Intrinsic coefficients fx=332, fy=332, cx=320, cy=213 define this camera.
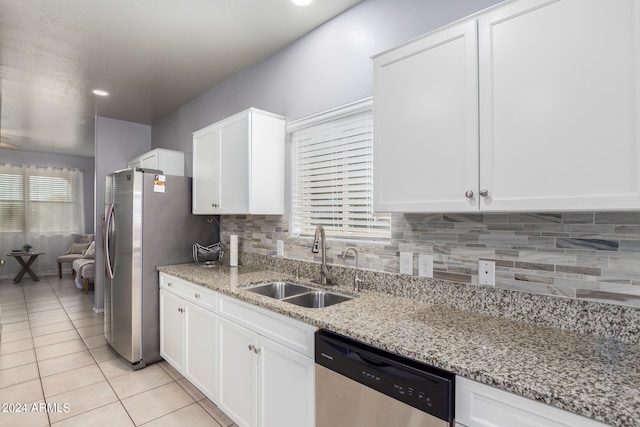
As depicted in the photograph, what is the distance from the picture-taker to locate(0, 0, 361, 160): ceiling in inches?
86.7

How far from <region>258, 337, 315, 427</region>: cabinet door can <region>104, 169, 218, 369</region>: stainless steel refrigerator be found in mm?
1604

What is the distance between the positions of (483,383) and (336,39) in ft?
7.11

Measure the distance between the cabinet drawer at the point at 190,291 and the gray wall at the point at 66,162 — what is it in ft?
19.7

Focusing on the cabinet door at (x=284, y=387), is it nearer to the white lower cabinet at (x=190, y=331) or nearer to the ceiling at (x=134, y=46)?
the white lower cabinet at (x=190, y=331)

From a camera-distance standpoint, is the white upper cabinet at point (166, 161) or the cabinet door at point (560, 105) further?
the white upper cabinet at point (166, 161)

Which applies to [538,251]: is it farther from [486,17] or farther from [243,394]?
[243,394]

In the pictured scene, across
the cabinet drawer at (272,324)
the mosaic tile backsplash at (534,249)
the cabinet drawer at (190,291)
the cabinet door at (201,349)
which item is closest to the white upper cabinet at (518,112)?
the mosaic tile backsplash at (534,249)

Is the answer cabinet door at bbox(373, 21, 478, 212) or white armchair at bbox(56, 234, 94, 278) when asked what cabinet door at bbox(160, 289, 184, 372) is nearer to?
cabinet door at bbox(373, 21, 478, 212)

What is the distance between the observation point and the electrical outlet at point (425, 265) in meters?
1.71

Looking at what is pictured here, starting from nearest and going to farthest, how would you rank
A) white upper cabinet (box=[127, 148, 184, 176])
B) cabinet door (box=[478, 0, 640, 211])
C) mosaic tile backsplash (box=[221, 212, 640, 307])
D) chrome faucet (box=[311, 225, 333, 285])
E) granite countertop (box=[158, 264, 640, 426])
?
granite countertop (box=[158, 264, 640, 426]) → cabinet door (box=[478, 0, 640, 211]) → mosaic tile backsplash (box=[221, 212, 640, 307]) → chrome faucet (box=[311, 225, 333, 285]) → white upper cabinet (box=[127, 148, 184, 176])

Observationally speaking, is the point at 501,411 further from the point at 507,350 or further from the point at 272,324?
the point at 272,324

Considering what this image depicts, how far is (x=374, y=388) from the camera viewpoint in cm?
119

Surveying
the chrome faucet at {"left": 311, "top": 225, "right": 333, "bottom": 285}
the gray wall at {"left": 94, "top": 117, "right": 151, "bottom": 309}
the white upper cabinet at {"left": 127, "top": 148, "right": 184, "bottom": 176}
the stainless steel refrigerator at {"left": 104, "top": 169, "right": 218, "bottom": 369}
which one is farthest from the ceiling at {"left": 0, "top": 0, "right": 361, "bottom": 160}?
the chrome faucet at {"left": 311, "top": 225, "right": 333, "bottom": 285}

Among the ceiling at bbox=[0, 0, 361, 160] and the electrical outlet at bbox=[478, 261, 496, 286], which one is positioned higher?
the ceiling at bbox=[0, 0, 361, 160]
